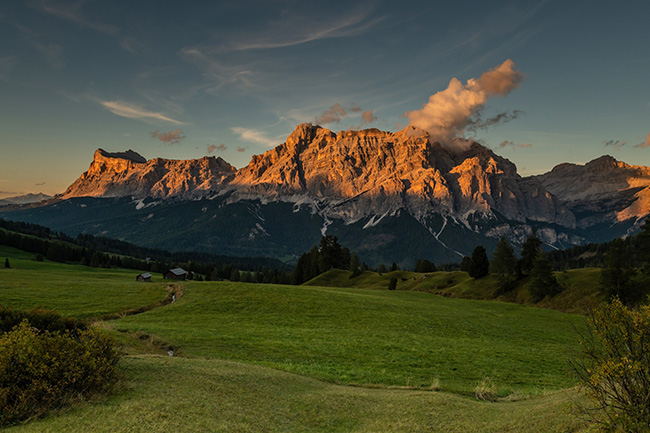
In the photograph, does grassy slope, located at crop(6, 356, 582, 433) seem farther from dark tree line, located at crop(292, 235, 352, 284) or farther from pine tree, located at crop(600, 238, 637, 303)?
dark tree line, located at crop(292, 235, 352, 284)

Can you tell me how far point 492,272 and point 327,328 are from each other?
71256 millimetres

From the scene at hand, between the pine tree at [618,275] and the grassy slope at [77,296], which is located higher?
the pine tree at [618,275]

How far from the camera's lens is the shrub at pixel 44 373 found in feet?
43.1

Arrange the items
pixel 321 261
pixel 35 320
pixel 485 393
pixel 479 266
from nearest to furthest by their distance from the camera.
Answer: pixel 35 320, pixel 485 393, pixel 479 266, pixel 321 261

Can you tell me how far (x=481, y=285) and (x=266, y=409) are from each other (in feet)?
310

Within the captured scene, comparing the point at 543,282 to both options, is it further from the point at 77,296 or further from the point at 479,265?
the point at 77,296

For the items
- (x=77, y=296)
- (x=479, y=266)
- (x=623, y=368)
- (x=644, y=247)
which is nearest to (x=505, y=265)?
(x=479, y=266)

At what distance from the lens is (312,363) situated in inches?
1096

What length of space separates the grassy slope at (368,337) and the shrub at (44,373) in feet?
40.9

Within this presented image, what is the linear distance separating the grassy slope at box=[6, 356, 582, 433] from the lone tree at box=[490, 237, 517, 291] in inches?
3209

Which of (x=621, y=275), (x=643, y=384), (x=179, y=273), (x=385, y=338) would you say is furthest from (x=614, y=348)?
(x=179, y=273)

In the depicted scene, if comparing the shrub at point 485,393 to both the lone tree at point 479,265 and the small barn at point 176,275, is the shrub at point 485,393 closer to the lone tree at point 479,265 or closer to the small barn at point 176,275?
the lone tree at point 479,265

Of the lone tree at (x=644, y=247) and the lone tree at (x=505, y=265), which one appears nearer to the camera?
the lone tree at (x=644, y=247)

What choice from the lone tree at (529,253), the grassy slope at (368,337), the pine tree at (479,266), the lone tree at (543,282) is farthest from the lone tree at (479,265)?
the grassy slope at (368,337)
